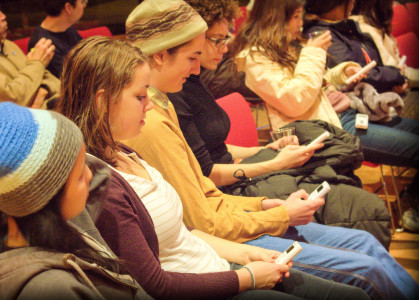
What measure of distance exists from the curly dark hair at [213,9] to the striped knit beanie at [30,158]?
1128mm

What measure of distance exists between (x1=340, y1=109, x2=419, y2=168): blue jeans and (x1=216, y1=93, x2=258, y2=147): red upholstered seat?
2.10 feet

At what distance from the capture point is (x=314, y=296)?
55.7 inches

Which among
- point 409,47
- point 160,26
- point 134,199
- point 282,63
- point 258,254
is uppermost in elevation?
point 160,26

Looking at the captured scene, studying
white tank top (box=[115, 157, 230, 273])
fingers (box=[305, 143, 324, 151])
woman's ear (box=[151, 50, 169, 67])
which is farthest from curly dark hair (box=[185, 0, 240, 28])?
white tank top (box=[115, 157, 230, 273])

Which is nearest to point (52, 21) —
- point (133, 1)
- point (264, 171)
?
point (133, 1)

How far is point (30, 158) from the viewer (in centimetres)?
80

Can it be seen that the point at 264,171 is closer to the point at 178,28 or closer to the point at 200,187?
the point at 200,187

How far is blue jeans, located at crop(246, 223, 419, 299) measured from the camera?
1536mm

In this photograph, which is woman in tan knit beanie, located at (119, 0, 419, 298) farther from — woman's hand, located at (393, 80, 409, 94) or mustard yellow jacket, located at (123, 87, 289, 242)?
woman's hand, located at (393, 80, 409, 94)

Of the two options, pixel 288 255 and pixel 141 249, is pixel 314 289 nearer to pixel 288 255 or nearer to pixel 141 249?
pixel 288 255

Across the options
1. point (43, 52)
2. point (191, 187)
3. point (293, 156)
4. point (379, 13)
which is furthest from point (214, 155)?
point (379, 13)

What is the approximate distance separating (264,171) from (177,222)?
32.9 inches

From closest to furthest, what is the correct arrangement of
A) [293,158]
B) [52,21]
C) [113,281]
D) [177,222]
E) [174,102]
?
[113,281] → [177,222] → [174,102] → [293,158] → [52,21]

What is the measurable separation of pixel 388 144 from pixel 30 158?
2.34m
